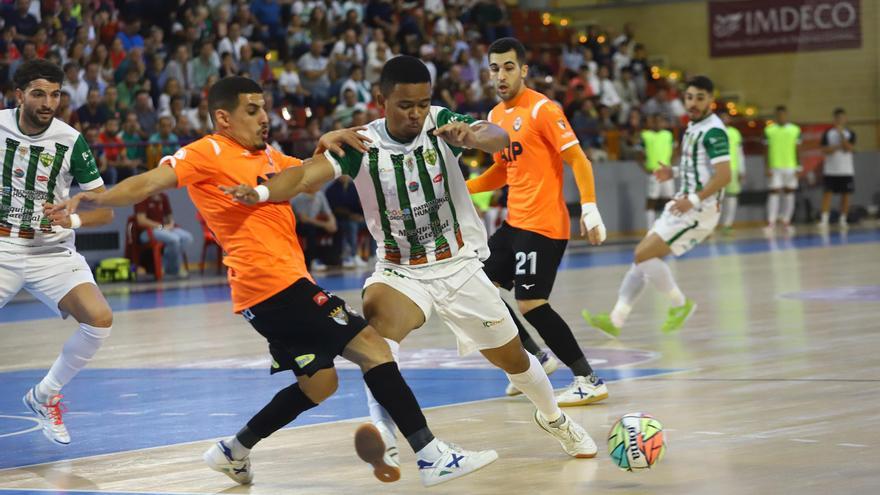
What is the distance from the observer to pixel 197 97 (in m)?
22.5

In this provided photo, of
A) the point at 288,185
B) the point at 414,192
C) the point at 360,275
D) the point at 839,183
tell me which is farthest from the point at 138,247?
the point at 839,183

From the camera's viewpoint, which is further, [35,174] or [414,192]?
[35,174]

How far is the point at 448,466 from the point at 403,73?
179cm

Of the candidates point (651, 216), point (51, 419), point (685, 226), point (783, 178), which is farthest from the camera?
point (783, 178)

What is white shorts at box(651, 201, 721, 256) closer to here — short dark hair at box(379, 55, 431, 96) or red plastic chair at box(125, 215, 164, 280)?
short dark hair at box(379, 55, 431, 96)

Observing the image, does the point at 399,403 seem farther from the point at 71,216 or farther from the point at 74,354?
the point at 74,354

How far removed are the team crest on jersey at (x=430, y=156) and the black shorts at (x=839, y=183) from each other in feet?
84.2

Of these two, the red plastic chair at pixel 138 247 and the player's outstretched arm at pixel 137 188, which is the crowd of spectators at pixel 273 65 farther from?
the player's outstretched arm at pixel 137 188

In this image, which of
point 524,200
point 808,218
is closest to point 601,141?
point 808,218

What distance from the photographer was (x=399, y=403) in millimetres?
6293

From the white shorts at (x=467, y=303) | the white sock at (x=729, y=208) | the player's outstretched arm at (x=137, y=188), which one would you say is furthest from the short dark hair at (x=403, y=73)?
the white sock at (x=729, y=208)

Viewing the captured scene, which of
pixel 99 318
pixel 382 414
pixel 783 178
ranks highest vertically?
pixel 99 318

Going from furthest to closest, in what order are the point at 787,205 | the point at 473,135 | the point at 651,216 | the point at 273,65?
the point at 787,205 < the point at 651,216 < the point at 273,65 < the point at 473,135

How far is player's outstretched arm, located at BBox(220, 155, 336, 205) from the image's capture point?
602cm
